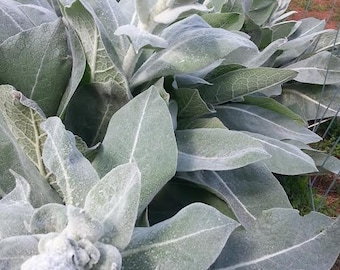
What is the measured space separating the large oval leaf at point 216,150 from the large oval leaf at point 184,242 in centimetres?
23

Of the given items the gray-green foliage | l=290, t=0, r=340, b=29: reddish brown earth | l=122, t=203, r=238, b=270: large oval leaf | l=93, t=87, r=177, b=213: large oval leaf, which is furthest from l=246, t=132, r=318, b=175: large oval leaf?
l=290, t=0, r=340, b=29: reddish brown earth

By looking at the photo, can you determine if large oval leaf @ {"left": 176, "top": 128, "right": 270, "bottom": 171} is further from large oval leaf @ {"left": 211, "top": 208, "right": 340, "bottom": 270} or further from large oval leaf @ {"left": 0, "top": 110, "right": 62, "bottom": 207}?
large oval leaf @ {"left": 0, "top": 110, "right": 62, "bottom": 207}

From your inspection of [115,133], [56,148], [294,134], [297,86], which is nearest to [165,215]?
[115,133]

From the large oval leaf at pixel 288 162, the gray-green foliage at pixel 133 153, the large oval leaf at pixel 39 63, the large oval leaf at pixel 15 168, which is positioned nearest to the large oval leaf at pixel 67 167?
the gray-green foliage at pixel 133 153

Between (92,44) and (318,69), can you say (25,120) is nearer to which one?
(92,44)

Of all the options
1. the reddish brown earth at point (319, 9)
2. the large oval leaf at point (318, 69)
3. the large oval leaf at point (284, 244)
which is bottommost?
the reddish brown earth at point (319, 9)

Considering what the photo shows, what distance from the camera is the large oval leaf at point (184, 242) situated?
70 centimetres

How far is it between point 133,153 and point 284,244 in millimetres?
310

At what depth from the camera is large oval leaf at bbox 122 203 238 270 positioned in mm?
696

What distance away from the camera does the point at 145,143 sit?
2.95 feet

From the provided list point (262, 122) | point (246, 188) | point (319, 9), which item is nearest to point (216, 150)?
point (246, 188)

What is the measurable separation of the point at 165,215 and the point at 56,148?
1.23ft

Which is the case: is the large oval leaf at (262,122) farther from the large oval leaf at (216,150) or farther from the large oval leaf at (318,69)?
the large oval leaf at (318,69)

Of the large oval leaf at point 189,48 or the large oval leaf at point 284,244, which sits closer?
the large oval leaf at point 284,244
